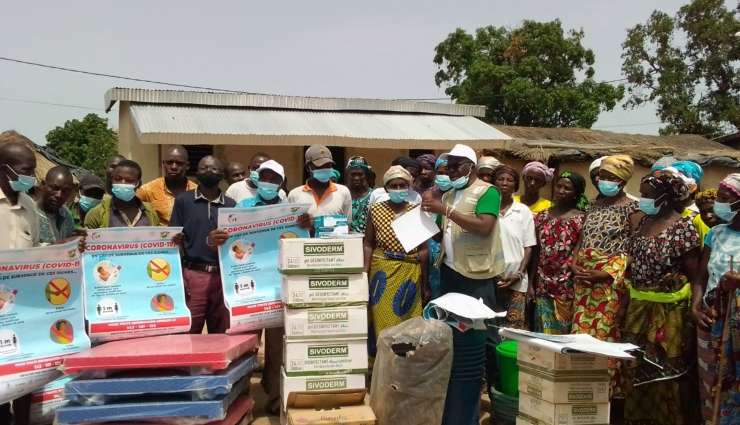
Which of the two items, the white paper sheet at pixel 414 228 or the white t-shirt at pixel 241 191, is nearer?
the white paper sheet at pixel 414 228

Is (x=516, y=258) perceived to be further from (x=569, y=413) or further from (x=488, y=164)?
(x=569, y=413)

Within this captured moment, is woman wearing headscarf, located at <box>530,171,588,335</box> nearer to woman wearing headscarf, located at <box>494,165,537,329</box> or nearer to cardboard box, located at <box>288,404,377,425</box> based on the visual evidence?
woman wearing headscarf, located at <box>494,165,537,329</box>

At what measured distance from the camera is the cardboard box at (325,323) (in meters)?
3.93

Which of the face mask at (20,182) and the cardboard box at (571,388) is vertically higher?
the face mask at (20,182)

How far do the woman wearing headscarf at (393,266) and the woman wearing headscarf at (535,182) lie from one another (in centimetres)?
138

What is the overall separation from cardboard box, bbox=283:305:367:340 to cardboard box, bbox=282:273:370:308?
1.6 inches

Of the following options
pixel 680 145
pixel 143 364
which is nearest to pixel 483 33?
pixel 680 145

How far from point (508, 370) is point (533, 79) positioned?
23279mm

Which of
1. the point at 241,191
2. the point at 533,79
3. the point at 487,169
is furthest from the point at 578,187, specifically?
the point at 533,79

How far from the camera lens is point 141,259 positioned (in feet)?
13.7

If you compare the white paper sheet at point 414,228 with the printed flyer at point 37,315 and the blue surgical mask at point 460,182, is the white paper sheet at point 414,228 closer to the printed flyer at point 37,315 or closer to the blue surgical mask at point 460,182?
the blue surgical mask at point 460,182

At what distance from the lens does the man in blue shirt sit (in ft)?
14.5

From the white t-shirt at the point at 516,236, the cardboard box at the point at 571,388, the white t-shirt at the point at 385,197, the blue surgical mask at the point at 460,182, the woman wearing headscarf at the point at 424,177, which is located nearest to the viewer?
the cardboard box at the point at 571,388

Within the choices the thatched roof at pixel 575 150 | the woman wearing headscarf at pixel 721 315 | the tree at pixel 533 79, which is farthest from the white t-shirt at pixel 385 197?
the tree at pixel 533 79
